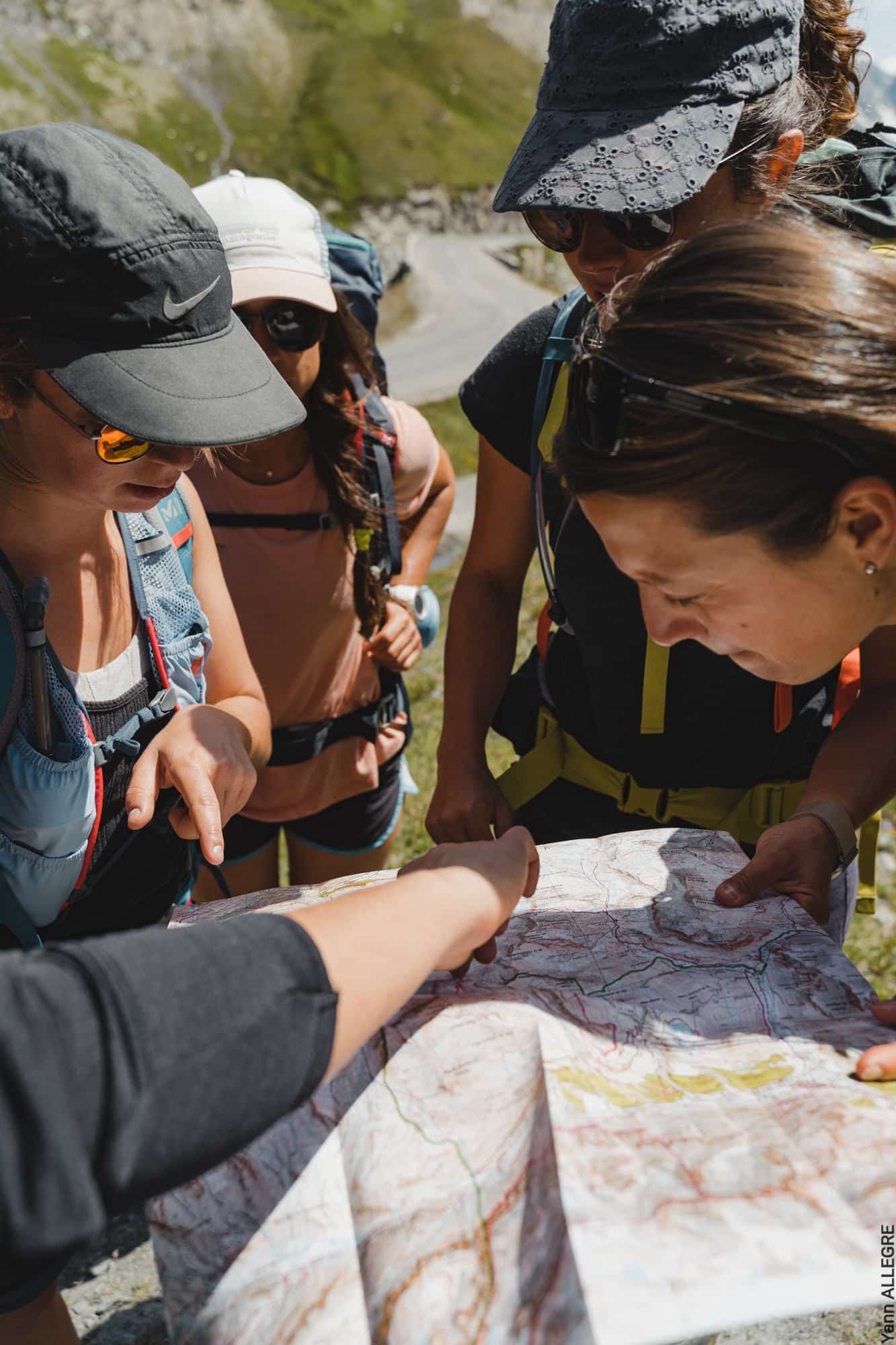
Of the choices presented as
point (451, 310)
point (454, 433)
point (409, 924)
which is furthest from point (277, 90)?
point (409, 924)

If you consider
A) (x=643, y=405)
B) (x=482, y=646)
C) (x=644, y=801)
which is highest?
(x=643, y=405)

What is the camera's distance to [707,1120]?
138 cm

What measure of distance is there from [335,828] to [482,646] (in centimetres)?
126

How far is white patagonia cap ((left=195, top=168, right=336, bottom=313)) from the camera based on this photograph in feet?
9.82

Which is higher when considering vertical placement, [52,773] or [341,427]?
[341,427]

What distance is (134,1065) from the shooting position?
1.03 metres

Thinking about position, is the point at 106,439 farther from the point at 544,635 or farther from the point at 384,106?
the point at 384,106

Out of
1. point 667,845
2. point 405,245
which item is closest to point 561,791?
point 667,845

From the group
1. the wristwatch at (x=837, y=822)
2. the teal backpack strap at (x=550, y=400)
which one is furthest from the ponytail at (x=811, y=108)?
the wristwatch at (x=837, y=822)

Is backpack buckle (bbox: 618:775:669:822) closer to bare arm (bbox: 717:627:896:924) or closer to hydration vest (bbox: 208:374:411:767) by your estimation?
bare arm (bbox: 717:627:896:924)

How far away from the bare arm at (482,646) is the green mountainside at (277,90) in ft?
107

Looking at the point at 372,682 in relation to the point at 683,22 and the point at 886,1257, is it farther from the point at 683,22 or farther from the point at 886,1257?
the point at 886,1257

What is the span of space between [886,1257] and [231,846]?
8.68ft

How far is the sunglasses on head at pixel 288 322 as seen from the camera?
3.02 meters
